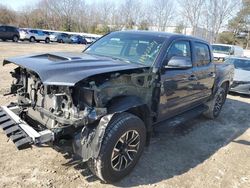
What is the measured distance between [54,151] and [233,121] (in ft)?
15.3

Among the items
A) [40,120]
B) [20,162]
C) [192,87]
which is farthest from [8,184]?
[192,87]

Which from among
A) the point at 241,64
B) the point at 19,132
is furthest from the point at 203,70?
the point at 241,64

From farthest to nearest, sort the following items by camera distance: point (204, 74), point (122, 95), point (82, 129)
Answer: point (204, 74)
point (122, 95)
point (82, 129)

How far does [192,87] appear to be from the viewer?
16.5 ft

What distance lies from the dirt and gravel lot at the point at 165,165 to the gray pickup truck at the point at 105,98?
0.40 metres

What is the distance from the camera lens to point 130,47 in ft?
14.6

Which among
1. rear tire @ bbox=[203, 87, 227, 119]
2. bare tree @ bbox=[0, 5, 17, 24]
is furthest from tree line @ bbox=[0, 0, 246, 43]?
rear tire @ bbox=[203, 87, 227, 119]

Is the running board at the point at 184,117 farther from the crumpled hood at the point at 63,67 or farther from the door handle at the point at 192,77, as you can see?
the crumpled hood at the point at 63,67

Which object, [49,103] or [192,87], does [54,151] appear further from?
[192,87]

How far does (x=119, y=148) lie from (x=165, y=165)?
1.07m

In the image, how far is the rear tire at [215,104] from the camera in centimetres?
646

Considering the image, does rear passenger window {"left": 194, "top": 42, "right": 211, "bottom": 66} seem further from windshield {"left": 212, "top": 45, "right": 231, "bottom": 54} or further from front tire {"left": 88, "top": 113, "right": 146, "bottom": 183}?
windshield {"left": 212, "top": 45, "right": 231, "bottom": 54}

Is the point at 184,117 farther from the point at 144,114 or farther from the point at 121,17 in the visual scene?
the point at 121,17

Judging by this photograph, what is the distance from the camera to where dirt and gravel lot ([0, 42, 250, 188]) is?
140 inches
